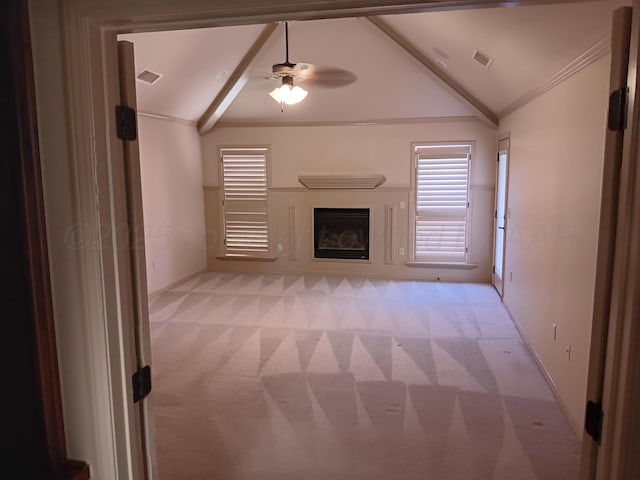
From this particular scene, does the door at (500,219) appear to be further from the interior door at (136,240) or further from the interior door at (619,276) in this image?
the interior door at (136,240)

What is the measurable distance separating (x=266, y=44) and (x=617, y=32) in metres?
5.23

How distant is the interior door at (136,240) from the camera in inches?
50.9

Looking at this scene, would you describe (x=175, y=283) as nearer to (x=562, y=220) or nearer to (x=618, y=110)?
→ (x=562, y=220)

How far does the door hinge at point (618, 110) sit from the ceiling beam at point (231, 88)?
15.7ft

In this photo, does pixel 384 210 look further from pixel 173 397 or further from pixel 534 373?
pixel 173 397

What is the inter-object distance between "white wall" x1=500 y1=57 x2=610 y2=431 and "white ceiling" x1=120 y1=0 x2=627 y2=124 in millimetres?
313

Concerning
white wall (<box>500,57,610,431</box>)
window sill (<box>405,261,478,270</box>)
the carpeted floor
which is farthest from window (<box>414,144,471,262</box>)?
white wall (<box>500,57,610,431</box>)

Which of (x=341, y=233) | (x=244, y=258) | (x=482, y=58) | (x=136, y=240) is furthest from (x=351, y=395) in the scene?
(x=244, y=258)

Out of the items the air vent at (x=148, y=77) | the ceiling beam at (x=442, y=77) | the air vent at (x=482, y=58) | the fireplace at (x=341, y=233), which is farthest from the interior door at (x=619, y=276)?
the fireplace at (x=341, y=233)

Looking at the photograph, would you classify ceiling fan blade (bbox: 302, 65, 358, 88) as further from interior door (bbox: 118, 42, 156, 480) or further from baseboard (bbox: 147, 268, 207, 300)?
baseboard (bbox: 147, 268, 207, 300)

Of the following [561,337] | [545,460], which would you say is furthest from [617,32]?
[561,337]

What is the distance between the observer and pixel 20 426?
4.02ft

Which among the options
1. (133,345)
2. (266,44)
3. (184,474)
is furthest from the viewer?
(266,44)

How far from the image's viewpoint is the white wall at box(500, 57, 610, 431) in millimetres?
2863
